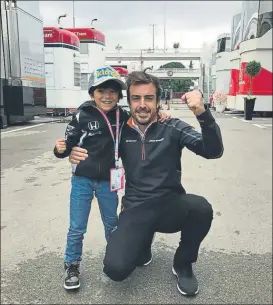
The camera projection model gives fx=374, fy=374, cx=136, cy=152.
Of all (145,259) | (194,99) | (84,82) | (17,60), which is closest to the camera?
(194,99)

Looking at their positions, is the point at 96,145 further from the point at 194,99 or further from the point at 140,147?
the point at 194,99

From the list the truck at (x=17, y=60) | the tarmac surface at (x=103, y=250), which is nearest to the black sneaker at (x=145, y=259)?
the tarmac surface at (x=103, y=250)

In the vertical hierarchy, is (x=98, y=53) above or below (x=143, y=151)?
above

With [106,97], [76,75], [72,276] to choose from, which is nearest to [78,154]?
[106,97]

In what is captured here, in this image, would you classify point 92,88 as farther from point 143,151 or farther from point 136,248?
point 136,248

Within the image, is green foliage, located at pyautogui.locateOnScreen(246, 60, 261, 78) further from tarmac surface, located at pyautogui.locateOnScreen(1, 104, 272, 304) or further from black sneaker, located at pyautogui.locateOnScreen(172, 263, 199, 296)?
black sneaker, located at pyautogui.locateOnScreen(172, 263, 199, 296)

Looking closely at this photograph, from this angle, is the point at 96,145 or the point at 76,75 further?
the point at 76,75

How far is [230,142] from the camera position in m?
2.18

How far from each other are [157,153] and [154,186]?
0.11 meters

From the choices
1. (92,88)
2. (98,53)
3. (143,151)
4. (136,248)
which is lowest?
(136,248)

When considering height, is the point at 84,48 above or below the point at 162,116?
above

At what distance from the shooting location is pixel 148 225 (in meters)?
1.20

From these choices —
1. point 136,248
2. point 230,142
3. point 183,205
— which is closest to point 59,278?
point 136,248

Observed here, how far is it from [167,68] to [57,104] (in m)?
4.62
